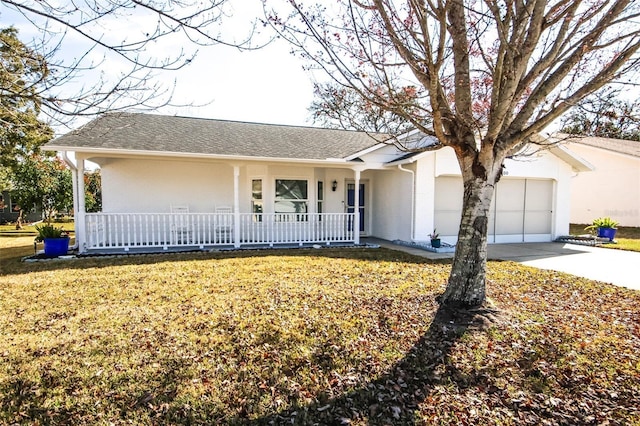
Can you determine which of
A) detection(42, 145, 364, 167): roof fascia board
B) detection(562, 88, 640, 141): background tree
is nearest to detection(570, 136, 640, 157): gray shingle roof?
detection(42, 145, 364, 167): roof fascia board

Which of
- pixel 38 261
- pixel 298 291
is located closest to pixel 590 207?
pixel 298 291

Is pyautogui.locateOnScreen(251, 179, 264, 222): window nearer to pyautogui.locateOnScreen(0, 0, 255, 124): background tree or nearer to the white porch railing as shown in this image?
the white porch railing

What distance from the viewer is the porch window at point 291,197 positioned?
11992 mm

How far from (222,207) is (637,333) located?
10.5 m

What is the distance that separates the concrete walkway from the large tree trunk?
13.1 ft

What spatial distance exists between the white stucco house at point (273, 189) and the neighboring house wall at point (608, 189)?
8.38 meters

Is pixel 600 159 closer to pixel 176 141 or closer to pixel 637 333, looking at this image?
pixel 637 333

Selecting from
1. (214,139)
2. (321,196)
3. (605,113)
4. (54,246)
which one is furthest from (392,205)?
(54,246)

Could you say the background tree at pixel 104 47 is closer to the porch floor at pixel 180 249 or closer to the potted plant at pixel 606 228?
the porch floor at pixel 180 249

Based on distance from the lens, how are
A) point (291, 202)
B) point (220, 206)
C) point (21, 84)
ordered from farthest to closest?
1. point (291, 202)
2. point (220, 206)
3. point (21, 84)

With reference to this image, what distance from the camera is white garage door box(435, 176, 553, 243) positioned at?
12.1 metres

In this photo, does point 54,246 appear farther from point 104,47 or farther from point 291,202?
point 104,47

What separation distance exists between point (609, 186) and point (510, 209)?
11427 mm

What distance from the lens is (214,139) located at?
11320 mm
